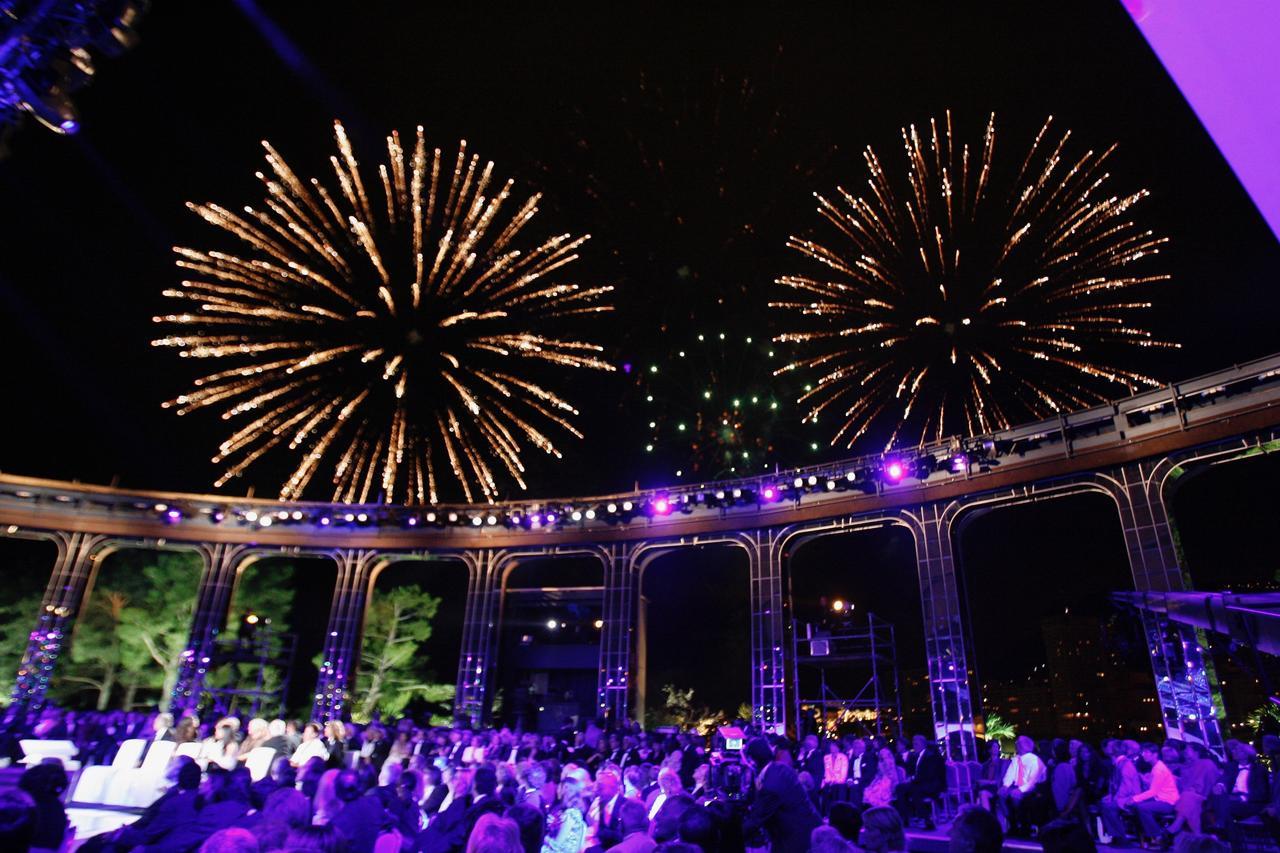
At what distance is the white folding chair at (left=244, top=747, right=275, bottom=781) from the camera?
42.6 ft

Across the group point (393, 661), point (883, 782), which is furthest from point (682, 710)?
point (883, 782)

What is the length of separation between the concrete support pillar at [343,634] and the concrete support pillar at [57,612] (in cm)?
762

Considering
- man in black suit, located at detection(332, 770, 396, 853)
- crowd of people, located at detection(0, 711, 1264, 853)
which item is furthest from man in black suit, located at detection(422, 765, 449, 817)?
man in black suit, located at detection(332, 770, 396, 853)

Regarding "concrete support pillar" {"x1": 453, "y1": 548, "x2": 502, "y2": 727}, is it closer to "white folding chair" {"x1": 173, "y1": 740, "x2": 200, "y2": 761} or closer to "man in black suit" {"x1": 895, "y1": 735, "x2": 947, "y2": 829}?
"white folding chair" {"x1": 173, "y1": 740, "x2": 200, "y2": 761}

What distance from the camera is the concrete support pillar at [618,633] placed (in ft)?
71.5

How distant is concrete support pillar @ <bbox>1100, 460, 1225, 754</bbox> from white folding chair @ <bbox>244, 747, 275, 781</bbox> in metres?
15.3

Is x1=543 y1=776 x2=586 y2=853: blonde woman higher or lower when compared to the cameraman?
lower

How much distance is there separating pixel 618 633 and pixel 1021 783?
1261 centimetres

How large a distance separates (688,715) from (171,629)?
18623 millimetres

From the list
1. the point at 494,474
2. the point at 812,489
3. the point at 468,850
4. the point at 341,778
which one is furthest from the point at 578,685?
the point at 468,850

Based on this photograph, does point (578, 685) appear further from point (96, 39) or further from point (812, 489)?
point (96, 39)

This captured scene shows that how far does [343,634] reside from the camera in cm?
2445

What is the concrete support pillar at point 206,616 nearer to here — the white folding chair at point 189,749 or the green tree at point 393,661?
the green tree at point 393,661

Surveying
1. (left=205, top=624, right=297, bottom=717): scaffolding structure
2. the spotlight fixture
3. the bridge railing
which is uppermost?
the bridge railing
